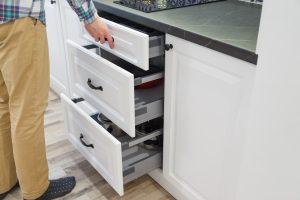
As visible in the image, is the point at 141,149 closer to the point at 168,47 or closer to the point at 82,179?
the point at 82,179

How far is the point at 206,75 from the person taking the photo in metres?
1.12

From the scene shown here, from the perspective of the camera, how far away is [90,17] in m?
1.32

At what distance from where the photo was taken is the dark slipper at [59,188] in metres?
1.54

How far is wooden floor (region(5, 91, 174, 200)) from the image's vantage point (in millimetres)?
1581

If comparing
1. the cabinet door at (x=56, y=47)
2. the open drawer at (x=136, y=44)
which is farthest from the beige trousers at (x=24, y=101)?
the cabinet door at (x=56, y=47)

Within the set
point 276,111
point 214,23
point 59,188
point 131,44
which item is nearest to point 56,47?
point 59,188

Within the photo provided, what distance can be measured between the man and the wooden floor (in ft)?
0.33

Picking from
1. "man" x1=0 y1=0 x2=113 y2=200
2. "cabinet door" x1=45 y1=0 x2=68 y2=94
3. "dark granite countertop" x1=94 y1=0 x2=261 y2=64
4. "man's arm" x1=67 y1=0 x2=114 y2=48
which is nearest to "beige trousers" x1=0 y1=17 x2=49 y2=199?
"man" x1=0 y1=0 x2=113 y2=200

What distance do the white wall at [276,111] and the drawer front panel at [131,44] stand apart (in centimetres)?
43

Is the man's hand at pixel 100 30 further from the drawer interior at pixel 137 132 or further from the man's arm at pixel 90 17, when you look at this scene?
the drawer interior at pixel 137 132

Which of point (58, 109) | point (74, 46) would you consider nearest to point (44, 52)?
point (74, 46)

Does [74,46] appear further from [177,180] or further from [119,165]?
[177,180]

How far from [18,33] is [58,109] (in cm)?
122

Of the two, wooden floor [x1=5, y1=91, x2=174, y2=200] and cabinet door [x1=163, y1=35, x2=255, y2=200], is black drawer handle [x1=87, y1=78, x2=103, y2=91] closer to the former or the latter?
cabinet door [x1=163, y1=35, x2=255, y2=200]
